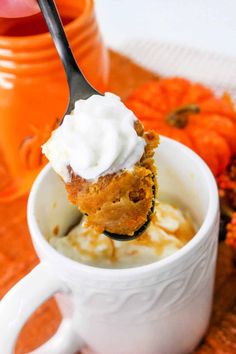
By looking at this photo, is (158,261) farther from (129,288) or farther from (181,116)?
(181,116)

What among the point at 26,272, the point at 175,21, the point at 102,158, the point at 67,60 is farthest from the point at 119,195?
the point at 175,21

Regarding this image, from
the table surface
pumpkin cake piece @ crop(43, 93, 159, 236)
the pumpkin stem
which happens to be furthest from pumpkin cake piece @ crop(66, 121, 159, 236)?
the pumpkin stem

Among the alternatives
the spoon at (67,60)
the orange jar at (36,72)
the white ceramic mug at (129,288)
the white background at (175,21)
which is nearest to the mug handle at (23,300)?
the white ceramic mug at (129,288)

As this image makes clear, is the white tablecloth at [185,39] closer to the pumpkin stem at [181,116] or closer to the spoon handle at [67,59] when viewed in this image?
the pumpkin stem at [181,116]

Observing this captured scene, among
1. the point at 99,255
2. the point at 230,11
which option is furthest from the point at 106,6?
the point at 99,255

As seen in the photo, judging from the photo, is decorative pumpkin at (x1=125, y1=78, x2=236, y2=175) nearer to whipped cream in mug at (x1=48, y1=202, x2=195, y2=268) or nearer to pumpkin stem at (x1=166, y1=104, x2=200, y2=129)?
pumpkin stem at (x1=166, y1=104, x2=200, y2=129)

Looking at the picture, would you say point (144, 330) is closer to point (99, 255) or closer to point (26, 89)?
point (99, 255)

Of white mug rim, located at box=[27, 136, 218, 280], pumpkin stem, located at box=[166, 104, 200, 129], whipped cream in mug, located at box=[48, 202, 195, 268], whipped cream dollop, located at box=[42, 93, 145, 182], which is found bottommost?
pumpkin stem, located at box=[166, 104, 200, 129]
